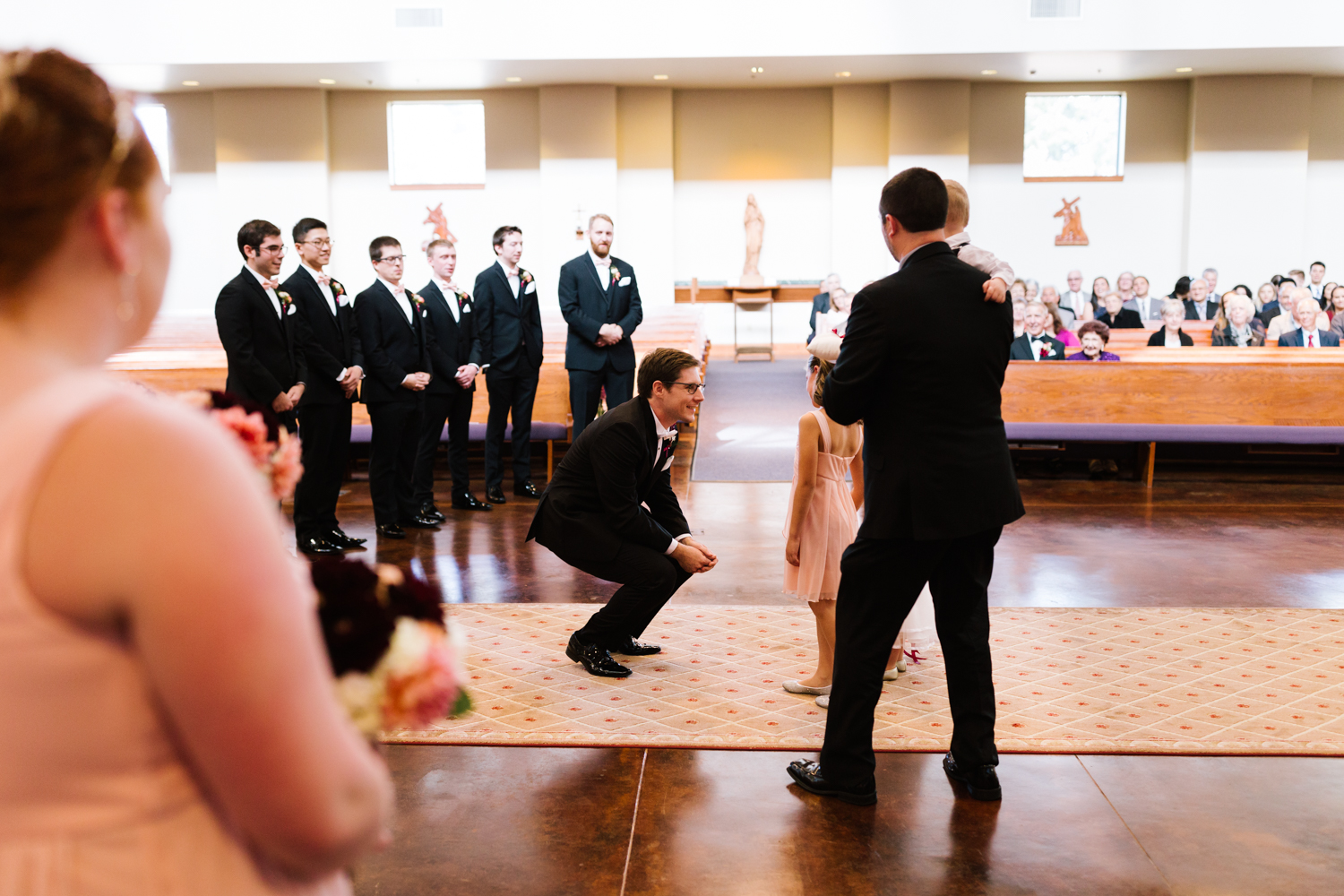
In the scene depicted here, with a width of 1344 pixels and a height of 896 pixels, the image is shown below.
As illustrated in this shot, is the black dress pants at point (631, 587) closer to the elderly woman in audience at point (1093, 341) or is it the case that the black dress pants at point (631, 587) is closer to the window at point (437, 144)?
the elderly woman in audience at point (1093, 341)

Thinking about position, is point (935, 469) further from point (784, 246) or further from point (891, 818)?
point (784, 246)

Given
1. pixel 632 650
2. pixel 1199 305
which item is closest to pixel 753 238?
pixel 1199 305

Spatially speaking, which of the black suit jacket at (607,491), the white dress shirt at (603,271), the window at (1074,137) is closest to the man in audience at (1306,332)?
the white dress shirt at (603,271)

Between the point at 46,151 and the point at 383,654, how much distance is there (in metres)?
0.52

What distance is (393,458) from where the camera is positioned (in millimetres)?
6484

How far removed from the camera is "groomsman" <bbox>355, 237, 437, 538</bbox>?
6.44m

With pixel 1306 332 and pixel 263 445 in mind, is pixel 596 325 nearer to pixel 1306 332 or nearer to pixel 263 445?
pixel 263 445

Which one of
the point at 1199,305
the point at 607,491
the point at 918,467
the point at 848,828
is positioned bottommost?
the point at 848,828

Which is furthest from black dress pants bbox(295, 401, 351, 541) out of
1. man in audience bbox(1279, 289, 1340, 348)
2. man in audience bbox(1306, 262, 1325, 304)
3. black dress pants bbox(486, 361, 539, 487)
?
man in audience bbox(1306, 262, 1325, 304)

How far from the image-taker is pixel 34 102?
726 millimetres

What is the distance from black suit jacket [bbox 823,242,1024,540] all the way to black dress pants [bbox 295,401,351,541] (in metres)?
3.88

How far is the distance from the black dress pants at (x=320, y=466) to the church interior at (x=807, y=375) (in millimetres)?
327

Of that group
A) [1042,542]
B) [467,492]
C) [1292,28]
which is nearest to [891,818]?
[1042,542]

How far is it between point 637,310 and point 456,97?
431 inches
